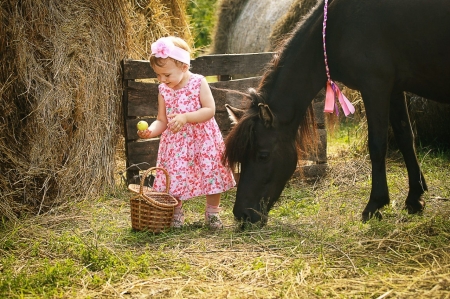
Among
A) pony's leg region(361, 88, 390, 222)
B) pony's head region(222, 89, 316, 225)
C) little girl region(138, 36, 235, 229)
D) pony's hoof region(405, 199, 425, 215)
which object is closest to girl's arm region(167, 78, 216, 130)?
little girl region(138, 36, 235, 229)

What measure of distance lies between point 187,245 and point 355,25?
1.97m

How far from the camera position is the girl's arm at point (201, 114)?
430 centimetres

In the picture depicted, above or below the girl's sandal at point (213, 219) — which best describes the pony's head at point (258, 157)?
above

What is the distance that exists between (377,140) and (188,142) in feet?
4.58

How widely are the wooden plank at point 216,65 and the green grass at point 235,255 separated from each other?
1282mm

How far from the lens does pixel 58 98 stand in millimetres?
5293

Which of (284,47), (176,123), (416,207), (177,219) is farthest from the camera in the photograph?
(416,207)

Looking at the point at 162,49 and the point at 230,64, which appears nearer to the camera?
the point at 162,49

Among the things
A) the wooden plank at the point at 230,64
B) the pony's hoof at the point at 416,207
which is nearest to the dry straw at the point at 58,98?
the wooden plank at the point at 230,64

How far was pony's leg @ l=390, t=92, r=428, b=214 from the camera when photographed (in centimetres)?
493

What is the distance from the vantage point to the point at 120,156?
676cm

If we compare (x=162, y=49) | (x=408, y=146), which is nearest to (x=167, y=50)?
(x=162, y=49)

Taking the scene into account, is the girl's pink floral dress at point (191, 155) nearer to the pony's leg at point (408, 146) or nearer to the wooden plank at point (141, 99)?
the wooden plank at point (141, 99)

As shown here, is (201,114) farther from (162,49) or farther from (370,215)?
(370,215)
